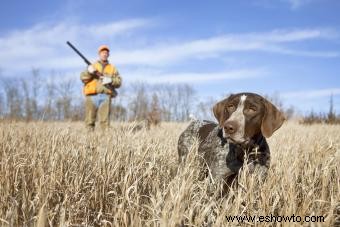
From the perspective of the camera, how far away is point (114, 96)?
10.9 metres

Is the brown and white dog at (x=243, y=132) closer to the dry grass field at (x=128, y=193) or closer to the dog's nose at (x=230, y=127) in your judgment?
the dog's nose at (x=230, y=127)

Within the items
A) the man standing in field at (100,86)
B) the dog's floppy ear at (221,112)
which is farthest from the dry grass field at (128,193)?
the man standing in field at (100,86)

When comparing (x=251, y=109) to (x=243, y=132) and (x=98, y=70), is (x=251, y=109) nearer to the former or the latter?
(x=243, y=132)

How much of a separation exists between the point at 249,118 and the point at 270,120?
0.24m

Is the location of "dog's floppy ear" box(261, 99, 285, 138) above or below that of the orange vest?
below

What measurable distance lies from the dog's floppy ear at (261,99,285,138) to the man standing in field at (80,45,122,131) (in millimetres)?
6578

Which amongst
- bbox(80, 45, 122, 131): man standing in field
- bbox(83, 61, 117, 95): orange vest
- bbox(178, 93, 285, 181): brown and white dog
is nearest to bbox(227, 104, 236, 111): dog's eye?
bbox(178, 93, 285, 181): brown and white dog

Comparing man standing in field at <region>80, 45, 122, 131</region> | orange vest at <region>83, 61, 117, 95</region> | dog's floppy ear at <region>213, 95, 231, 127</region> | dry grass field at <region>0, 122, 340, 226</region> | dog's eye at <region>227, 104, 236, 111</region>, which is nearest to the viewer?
dry grass field at <region>0, 122, 340, 226</region>

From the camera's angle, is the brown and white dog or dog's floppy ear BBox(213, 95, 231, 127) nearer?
the brown and white dog

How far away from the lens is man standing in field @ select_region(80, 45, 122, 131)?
415 inches

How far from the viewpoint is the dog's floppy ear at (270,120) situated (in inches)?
173

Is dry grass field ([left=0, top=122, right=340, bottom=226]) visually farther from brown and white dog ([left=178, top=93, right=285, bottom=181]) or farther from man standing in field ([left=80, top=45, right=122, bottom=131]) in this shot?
man standing in field ([left=80, top=45, right=122, bottom=131])

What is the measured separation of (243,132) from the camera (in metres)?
4.31

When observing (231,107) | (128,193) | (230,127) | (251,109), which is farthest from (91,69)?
(128,193)
